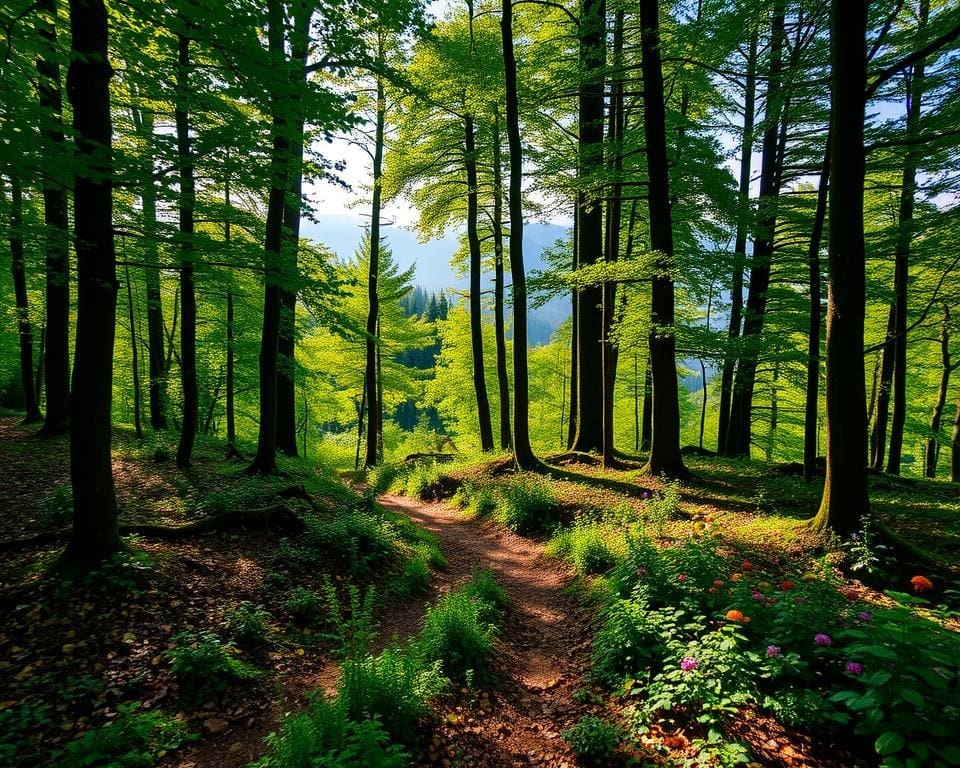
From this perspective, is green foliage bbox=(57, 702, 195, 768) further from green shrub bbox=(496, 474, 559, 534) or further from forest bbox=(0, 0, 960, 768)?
green shrub bbox=(496, 474, 559, 534)

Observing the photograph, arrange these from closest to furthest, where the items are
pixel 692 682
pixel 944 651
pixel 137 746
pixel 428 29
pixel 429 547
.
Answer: pixel 944 651 → pixel 137 746 → pixel 692 682 → pixel 428 29 → pixel 429 547

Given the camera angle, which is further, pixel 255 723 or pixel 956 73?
pixel 956 73

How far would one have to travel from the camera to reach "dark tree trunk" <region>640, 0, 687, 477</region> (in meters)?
8.16

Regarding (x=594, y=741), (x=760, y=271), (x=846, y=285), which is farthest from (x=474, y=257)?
(x=594, y=741)

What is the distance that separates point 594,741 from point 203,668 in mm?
3138

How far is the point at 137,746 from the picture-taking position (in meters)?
2.91

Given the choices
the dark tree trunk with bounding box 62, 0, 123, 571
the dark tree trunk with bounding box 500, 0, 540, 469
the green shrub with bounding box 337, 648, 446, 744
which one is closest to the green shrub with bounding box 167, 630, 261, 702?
the green shrub with bounding box 337, 648, 446, 744

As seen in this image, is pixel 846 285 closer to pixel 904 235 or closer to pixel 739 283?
pixel 904 235

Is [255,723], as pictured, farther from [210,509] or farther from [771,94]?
[771,94]

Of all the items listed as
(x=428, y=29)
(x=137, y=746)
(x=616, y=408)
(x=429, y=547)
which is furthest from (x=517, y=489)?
(x=616, y=408)

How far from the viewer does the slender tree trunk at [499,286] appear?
42.3 feet

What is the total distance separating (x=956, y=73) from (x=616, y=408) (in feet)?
64.8

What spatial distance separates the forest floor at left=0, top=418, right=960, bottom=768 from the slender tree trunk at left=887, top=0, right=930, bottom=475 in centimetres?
446

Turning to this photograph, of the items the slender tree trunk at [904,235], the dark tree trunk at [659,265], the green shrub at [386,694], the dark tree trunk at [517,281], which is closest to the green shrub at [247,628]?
the green shrub at [386,694]
